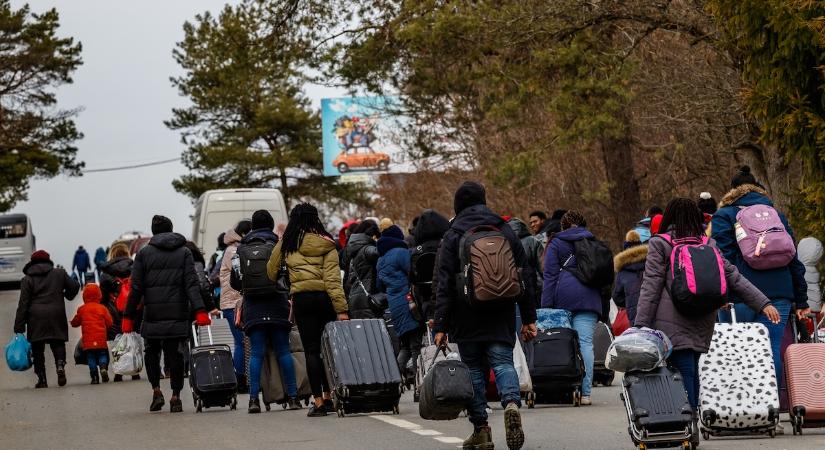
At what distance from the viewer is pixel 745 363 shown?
37.7 ft

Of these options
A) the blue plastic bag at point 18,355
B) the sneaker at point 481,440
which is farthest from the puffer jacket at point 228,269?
the sneaker at point 481,440

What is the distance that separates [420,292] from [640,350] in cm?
584

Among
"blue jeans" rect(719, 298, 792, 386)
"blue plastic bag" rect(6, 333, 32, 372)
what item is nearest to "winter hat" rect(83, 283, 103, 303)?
"blue plastic bag" rect(6, 333, 32, 372)

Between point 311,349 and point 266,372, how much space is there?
4.21 feet

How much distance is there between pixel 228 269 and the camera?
1867cm

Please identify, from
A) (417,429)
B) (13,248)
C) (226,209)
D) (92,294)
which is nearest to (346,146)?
(13,248)

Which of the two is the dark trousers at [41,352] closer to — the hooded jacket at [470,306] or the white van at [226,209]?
the white van at [226,209]

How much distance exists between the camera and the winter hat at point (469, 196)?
36.9 feet

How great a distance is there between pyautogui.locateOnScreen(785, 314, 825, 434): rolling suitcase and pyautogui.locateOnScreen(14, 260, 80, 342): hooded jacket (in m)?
12.4

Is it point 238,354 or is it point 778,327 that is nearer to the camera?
point 778,327

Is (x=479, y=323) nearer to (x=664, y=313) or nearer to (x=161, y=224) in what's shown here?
(x=664, y=313)

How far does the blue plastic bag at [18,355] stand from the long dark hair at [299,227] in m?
8.16

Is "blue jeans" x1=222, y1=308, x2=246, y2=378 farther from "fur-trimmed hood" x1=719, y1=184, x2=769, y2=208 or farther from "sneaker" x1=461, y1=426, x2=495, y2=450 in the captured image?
"sneaker" x1=461, y1=426, x2=495, y2=450

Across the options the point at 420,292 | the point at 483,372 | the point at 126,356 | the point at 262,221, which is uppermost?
the point at 262,221
